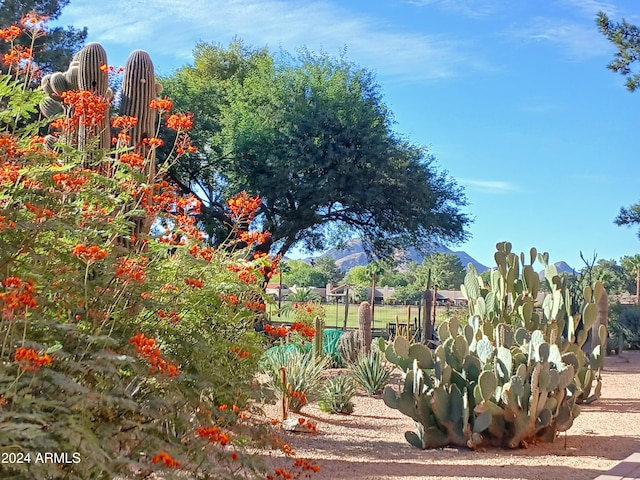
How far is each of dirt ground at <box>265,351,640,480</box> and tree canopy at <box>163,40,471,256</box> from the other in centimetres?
1113

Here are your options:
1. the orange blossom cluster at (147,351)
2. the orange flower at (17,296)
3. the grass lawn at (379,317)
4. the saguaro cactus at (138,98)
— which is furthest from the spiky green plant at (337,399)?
the orange flower at (17,296)

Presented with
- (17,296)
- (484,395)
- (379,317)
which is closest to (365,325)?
(484,395)

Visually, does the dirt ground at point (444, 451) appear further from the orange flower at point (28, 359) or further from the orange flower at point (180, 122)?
the orange flower at point (28, 359)

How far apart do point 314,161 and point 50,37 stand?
8124mm

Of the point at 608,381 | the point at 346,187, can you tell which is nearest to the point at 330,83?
the point at 346,187

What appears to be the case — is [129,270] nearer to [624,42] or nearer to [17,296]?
[17,296]

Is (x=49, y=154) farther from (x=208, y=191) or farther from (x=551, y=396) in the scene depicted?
(x=208, y=191)

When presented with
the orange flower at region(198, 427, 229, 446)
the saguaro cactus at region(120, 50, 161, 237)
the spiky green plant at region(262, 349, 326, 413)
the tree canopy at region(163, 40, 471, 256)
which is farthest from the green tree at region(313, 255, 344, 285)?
Answer: the orange flower at region(198, 427, 229, 446)

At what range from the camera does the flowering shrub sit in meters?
2.59

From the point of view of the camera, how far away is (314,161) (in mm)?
19719

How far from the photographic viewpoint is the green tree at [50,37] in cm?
1864

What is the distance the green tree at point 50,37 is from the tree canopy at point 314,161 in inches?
128

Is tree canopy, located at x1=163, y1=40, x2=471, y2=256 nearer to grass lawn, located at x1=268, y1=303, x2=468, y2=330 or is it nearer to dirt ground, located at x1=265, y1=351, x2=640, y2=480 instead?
grass lawn, located at x1=268, y1=303, x2=468, y2=330

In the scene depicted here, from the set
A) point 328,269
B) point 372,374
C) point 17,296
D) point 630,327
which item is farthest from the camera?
point 328,269
